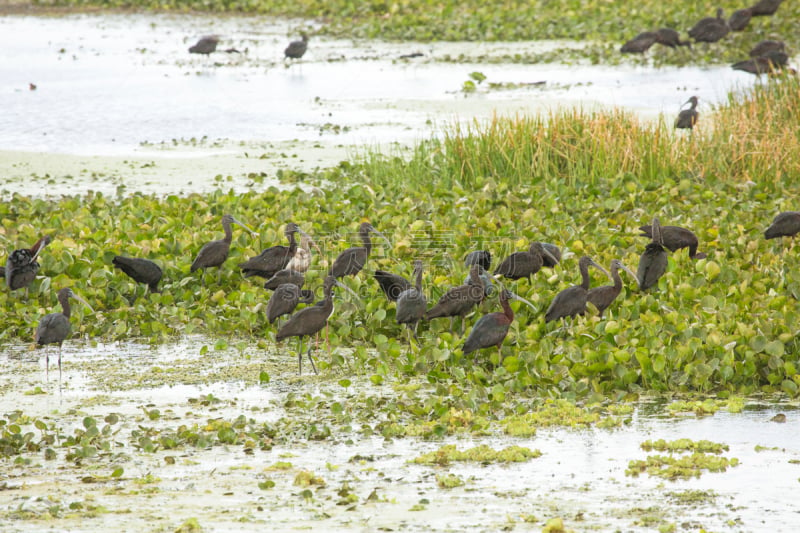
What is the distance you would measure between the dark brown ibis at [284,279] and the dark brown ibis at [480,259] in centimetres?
118

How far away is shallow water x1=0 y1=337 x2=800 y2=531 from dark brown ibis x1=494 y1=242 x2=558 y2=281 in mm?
1719

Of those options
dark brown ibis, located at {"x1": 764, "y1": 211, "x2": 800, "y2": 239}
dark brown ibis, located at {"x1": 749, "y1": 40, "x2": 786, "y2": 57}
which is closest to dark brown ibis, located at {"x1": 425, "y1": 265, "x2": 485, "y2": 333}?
dark brown ibis, located at {"x1": 764, "y1": 211, "x2": 800, "y2": 239}

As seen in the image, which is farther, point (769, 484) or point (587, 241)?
point (587, 241)

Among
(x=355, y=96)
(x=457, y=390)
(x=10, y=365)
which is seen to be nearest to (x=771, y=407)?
(x=457, y=390)

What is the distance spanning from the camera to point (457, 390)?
6.12m

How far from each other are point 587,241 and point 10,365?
443 centimetres

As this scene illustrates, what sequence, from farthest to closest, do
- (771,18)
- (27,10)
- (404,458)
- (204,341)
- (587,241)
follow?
(27,10) → (771,18) → (587,241) → (204,341) → (404,458)

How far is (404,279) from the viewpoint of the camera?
7488mm

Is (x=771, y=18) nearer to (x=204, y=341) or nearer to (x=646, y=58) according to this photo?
(x=646, y=58)

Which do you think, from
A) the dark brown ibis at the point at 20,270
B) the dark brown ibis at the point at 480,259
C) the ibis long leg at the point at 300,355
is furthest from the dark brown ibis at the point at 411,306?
the dark brown ibis at the point at 20,270

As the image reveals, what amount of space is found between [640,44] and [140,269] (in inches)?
518

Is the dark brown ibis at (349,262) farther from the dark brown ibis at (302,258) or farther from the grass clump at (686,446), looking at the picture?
the grass clump at (686,446)

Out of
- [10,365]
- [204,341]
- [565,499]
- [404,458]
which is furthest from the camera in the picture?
[204,341]

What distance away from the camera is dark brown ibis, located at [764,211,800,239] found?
27.6ft
